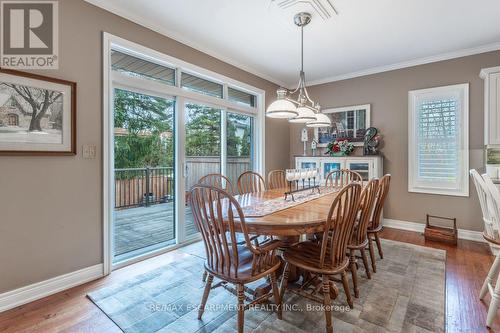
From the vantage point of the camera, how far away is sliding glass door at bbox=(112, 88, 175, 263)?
2799mm

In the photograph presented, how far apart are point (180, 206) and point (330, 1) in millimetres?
2848

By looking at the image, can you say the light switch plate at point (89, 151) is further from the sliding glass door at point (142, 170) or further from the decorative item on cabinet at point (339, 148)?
the decorative item on cabinet at point (339, 148)

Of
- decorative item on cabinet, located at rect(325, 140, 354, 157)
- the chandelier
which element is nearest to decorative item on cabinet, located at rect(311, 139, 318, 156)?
decorative item on cabinet, located at rect(325, 140, 354, 157)

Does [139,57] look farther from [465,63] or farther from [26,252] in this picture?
[465,63]

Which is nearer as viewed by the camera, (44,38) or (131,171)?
(44,38)

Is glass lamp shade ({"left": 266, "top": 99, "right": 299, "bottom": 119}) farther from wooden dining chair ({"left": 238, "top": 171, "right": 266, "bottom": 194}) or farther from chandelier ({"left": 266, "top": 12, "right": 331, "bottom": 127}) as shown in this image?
wooden dining chair ({"left": 238, "top": 171, "right": 266, "bottom": 194})

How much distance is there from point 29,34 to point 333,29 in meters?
3.03

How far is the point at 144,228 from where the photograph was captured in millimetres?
3570

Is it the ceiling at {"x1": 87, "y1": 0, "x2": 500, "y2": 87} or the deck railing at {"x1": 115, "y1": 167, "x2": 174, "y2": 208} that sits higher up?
the ceiling at {"x1": 87, "y1": 0, "x2": 500, "y2": 87}

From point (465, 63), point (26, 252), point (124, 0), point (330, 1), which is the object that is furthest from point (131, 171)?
point (465, 63)

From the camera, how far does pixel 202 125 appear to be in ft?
11.9

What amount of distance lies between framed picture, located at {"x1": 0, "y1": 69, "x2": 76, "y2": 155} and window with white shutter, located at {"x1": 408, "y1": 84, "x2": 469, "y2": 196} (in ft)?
14.9

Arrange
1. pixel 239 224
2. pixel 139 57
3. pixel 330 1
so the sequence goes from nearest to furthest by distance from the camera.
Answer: pixel 239 224 < pixel 330 1 < pixel 139 57

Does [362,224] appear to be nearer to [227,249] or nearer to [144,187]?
[227,249]
